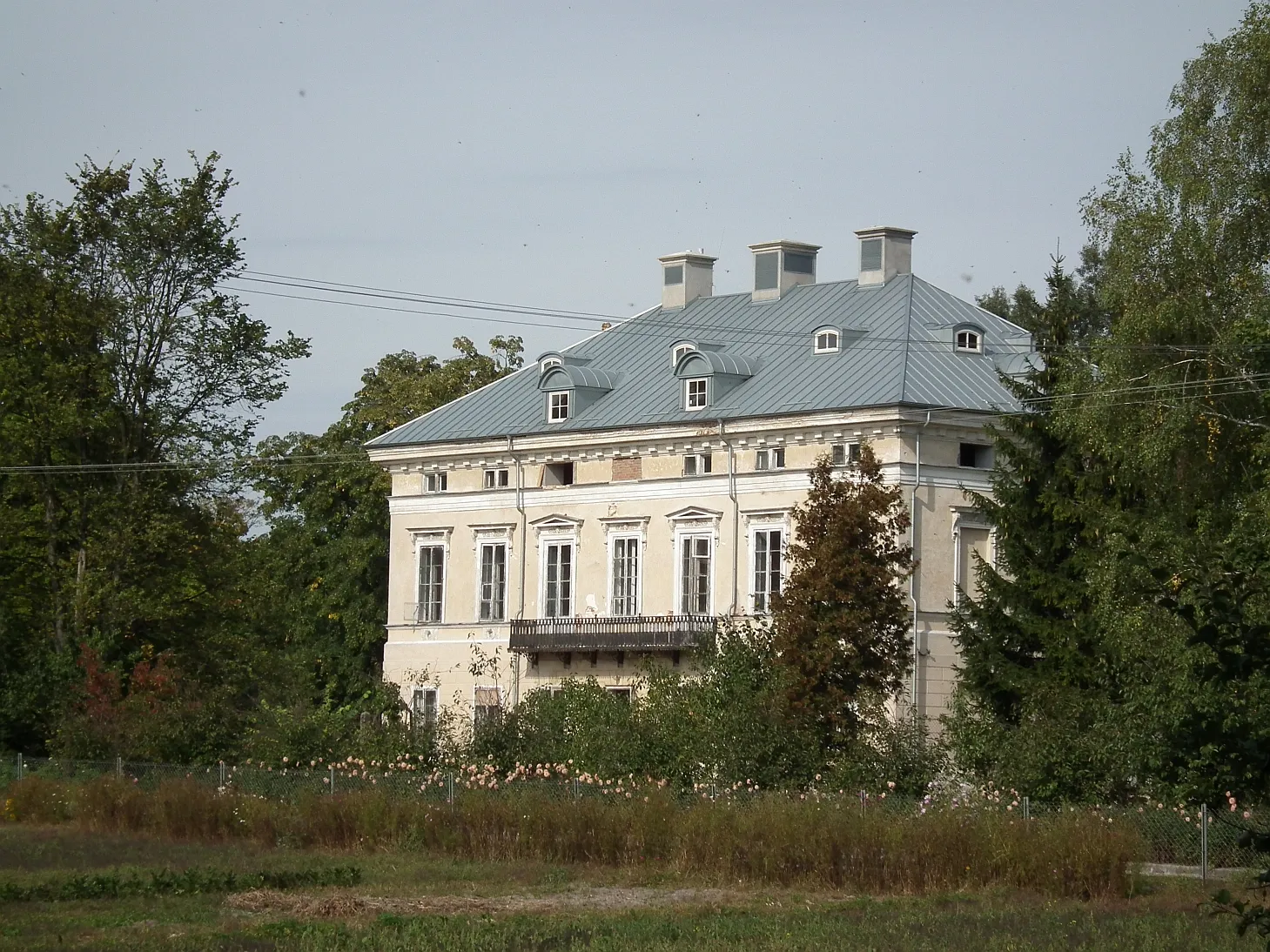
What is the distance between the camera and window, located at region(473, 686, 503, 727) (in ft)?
121

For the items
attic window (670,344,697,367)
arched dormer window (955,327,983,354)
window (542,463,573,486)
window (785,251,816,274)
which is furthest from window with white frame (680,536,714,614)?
window (785,251,816,274)

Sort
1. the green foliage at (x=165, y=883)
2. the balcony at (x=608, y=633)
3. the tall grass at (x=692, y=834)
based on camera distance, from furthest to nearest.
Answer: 1. the balcony at (x=608, y=633)
2. the tall grass at (x=692, y=834)
3. the green foliage at (x=165, y=883)

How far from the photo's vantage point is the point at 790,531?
50.7 metres

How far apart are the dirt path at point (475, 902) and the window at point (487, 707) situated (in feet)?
37.1

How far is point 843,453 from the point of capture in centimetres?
5034

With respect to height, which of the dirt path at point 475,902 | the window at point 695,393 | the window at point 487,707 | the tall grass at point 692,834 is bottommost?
the dirt path at point 475,902

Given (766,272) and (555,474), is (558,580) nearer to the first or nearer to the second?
(555,474)

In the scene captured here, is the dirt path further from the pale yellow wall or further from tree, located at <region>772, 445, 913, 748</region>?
the pale yellow wall

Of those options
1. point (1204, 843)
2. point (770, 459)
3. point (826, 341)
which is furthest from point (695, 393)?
point (1204, 843)

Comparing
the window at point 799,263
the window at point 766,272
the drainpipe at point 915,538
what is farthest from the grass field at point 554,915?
the window at point 799,263

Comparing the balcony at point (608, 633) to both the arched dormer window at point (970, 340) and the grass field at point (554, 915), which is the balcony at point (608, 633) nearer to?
the arched dormer window at point (970, 340)

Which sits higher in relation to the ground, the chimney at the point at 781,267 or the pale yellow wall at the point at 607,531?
the chimney at the point at 781,267

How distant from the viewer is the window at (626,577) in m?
54.3

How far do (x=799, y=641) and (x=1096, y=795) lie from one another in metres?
6.10
